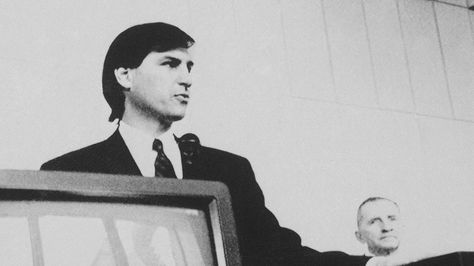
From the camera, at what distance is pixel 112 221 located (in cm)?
90

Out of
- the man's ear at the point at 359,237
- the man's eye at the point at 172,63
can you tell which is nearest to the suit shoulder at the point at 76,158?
the man's eye at the point at 172,63

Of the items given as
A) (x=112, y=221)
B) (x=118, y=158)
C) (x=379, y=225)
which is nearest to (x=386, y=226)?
(x=379, y=225)

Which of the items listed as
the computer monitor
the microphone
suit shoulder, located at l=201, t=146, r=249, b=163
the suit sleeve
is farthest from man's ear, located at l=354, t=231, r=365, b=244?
the computer monitor

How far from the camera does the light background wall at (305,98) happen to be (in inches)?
61.6

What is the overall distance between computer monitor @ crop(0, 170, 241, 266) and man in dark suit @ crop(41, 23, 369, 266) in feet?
2.21

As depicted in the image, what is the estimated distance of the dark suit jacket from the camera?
157cm

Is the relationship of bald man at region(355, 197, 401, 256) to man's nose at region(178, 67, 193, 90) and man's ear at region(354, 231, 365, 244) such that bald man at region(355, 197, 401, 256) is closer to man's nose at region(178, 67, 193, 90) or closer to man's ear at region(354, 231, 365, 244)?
man's ear at region(354, 231, 365, 244)

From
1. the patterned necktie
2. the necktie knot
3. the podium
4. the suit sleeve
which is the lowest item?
the podium

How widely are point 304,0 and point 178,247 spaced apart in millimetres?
1341

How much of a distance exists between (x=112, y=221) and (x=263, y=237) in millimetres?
842

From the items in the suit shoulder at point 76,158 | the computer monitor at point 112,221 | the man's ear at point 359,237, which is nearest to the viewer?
the computer monitor at point 112,221

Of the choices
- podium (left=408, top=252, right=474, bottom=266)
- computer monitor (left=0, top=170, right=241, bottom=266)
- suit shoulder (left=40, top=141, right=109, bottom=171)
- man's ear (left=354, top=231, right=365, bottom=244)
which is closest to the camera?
computer monitor (left=0, top=170, right=241, bottom=266)

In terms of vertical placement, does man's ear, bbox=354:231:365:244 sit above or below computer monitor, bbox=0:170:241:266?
above

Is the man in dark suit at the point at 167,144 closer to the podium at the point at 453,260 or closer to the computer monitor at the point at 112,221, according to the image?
the podium at the point at 453,260
